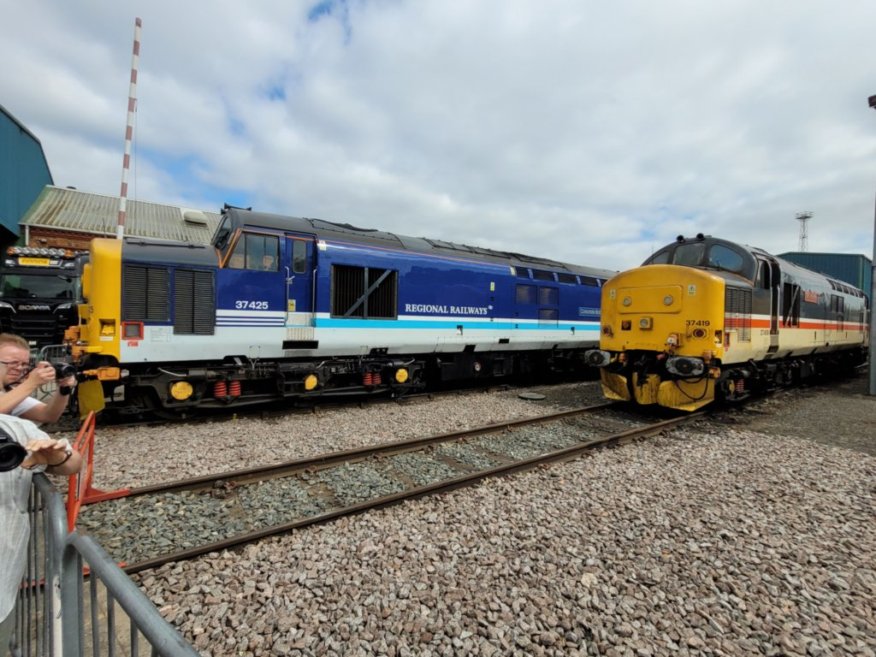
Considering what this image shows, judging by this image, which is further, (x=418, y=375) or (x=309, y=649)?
(x=418, y=375)

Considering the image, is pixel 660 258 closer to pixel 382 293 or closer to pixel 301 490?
pixel 382 293

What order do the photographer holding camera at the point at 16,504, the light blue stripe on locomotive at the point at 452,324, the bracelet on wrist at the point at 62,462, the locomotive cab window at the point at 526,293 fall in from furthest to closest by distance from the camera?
the locomotive cab window at the point at 526,293
the light blue stripe on locomotive at the point at 452,324
the bracelet on wrist at the point at 62,462
the photographer holding camera at the point at 16,504

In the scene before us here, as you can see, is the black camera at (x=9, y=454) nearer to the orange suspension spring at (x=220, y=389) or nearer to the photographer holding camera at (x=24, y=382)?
the photographer holding camera at (x=24, y=382)

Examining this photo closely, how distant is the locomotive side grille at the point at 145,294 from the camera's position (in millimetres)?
6648

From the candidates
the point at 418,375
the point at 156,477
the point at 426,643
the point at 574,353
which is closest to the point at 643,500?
the point at 426,643

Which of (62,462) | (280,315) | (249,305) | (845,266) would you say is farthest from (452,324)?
(845,266)

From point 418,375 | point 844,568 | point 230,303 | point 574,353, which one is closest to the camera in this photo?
point 844,568

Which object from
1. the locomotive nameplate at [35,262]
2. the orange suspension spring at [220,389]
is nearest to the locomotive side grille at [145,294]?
the orange suspension spring at [220,389]

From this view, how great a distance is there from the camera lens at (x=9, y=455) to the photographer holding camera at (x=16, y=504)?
0.76ft

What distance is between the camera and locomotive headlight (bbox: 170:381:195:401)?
701 centimetres

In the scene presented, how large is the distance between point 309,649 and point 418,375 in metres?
7.29

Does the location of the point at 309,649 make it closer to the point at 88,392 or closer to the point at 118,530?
the point at 118,530

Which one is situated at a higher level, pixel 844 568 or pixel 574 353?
A: pixel 574 353

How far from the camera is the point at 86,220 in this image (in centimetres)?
2466
